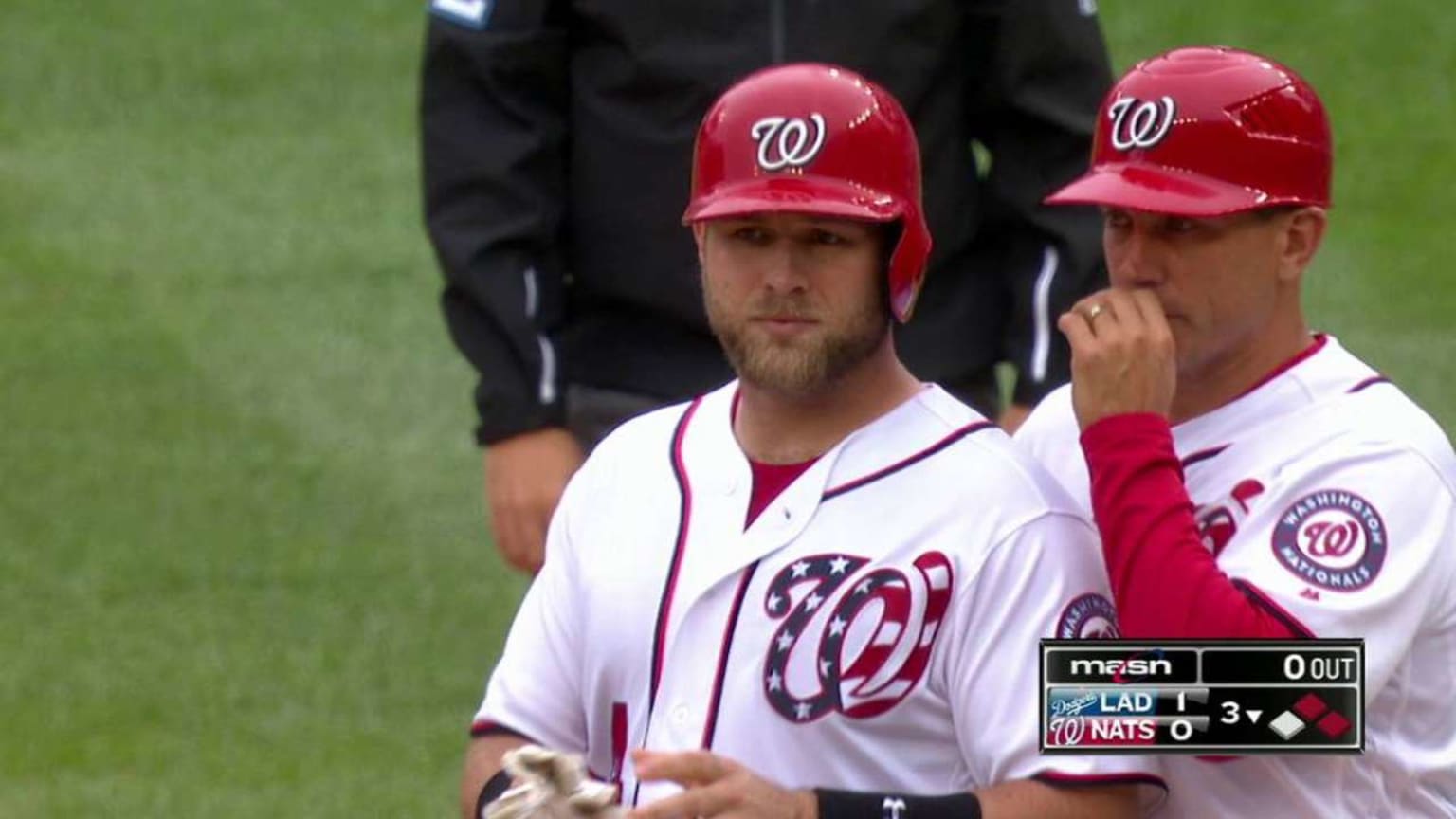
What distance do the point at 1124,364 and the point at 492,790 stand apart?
2.85 ft

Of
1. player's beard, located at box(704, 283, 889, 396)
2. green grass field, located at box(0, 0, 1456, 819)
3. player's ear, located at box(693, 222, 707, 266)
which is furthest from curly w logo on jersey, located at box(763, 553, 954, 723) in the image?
green grass field, located at box(0, 0, 1456, 819)

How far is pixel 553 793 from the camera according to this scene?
339cm

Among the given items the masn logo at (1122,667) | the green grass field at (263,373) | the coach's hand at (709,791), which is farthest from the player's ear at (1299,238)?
the green grass field at (263,373)

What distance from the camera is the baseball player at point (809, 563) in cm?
349

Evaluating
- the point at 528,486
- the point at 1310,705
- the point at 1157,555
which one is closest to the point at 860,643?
the point at 1157,555

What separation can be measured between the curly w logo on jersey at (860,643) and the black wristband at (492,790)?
35cm

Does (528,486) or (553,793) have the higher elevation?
(528,486)

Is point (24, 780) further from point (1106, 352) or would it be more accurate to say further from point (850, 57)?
point (1106, 352)

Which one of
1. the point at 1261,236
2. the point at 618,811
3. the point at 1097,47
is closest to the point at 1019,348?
the point at 1097,47

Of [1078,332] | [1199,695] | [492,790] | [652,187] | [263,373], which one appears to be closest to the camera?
[1199,695]

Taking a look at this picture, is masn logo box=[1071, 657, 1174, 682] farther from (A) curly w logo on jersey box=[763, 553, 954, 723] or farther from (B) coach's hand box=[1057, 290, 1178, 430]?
(B) coach's hand box=[1057, 290, 1178, 430]

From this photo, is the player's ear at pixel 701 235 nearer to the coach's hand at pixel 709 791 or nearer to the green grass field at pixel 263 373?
the coach's hand at pixel 709 791

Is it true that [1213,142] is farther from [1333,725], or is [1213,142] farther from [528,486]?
[528,486]

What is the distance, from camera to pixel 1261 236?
12.0ft
